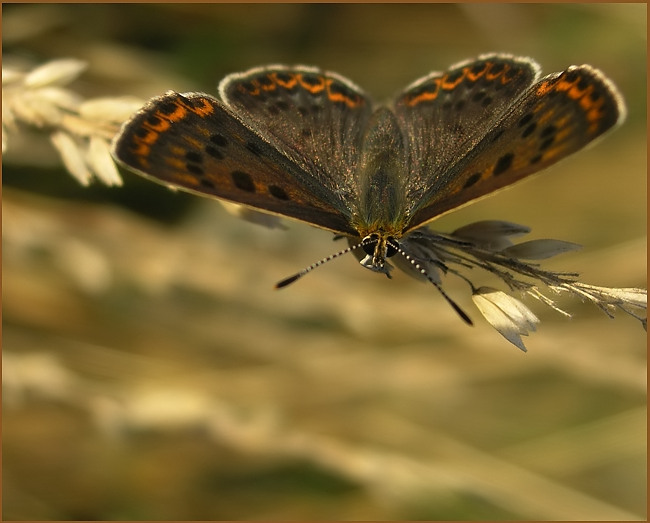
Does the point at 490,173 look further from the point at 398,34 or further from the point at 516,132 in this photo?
the point at 398,34

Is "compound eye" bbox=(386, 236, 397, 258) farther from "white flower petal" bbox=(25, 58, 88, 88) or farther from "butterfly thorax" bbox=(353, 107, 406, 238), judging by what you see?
"white flower petal" bbox=(25, 58, 88, 88)

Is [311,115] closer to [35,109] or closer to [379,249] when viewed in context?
[379,249]

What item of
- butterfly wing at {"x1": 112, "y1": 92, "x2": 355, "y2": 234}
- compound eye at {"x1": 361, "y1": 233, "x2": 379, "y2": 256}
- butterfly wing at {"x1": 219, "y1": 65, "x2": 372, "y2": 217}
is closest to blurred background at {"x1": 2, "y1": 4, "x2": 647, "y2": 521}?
butterfly wing at {"x1": 219, "y1": 65, "x2": 372, "y2": 217}

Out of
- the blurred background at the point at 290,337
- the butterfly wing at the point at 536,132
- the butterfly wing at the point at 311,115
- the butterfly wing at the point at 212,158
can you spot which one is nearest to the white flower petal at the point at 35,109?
the butterfly wing at the point at 212,158

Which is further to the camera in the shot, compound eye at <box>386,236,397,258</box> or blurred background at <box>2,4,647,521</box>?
blurred background at <box>2,4,647,521</box>

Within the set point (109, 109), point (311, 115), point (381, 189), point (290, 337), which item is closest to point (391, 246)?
point (381, 189)

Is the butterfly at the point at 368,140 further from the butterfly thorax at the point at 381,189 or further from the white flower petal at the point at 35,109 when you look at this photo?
the white flower petal at the point at 35,109

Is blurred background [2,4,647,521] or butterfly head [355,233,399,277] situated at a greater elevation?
blurred background [2,4,647,521]
